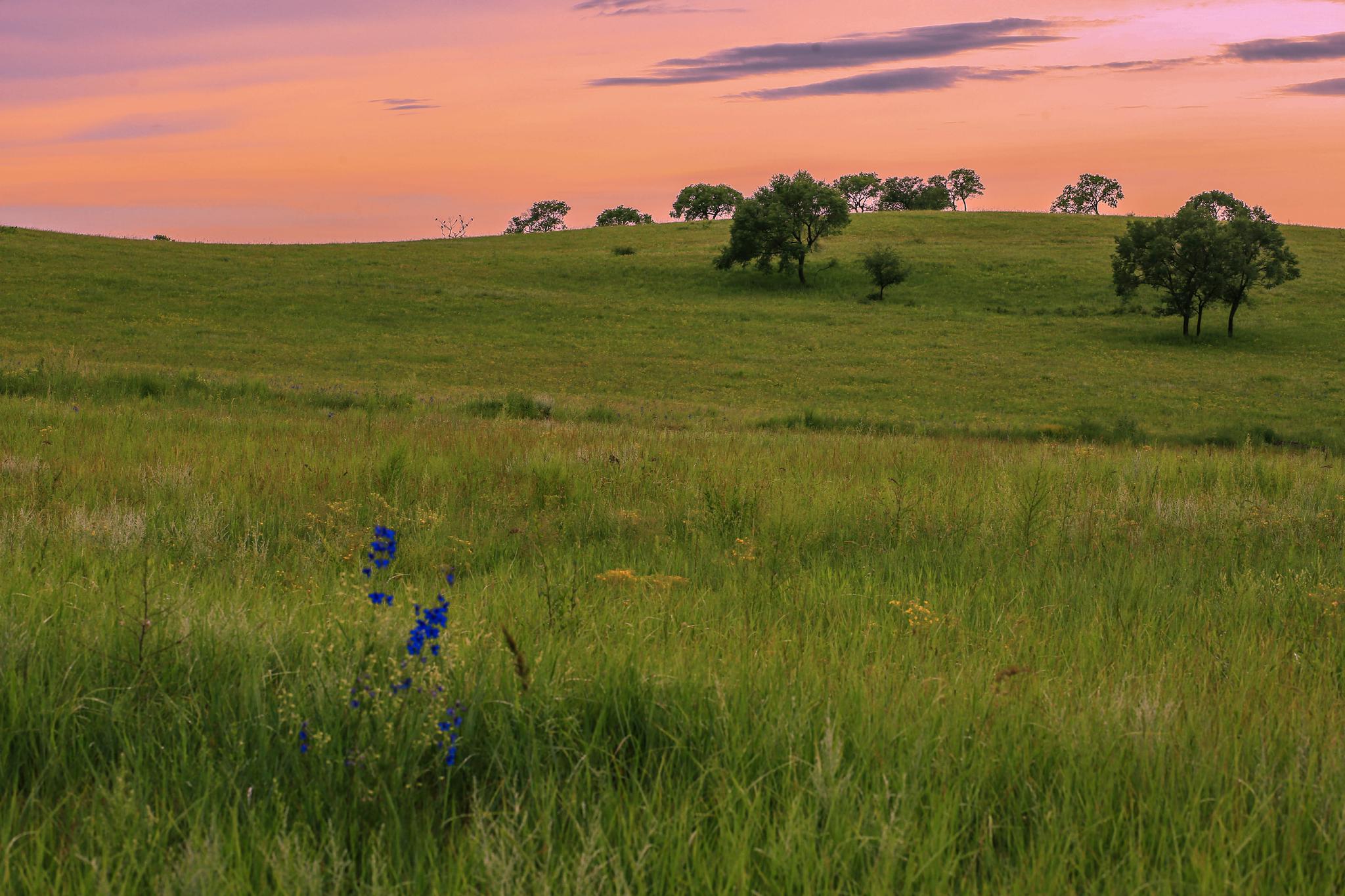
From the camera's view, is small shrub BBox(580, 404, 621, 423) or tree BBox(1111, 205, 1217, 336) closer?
small shrub BBox(580, 404, 621, 423)

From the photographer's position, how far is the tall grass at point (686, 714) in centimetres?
209

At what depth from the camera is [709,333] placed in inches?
1729

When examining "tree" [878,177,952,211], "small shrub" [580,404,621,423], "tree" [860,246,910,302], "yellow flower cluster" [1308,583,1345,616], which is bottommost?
"small shrub" [580,404,621,423]

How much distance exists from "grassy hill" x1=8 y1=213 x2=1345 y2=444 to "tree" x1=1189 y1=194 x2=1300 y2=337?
239 cm

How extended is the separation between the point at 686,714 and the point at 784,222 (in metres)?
60.4

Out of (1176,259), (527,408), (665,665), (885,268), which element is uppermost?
(1176,259)

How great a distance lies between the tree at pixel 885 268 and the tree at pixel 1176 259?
41.4 feet

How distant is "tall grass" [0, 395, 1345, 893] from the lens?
6.86 feet

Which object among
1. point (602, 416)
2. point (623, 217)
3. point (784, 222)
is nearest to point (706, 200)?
point (623, 217)

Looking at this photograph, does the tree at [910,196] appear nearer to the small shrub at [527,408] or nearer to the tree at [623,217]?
the tree at [623,217]

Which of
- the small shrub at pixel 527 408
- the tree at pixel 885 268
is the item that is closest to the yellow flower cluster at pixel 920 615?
the small shrub at pixel 527 408

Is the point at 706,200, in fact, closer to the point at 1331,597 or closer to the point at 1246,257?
the point at 1246,257

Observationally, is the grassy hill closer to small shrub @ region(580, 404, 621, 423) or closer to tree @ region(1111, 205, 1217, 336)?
small shrub @ region(580, 404, 621, 423)

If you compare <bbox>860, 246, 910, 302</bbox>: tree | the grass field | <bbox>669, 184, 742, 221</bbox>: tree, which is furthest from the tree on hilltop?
<bbox>669, 184, 742, 221</bbox>: tree
